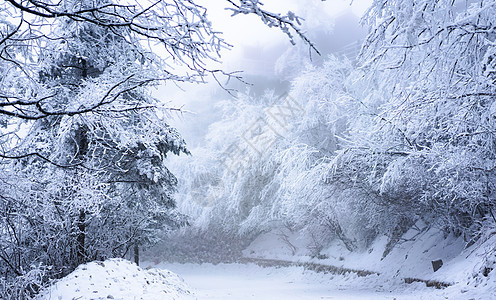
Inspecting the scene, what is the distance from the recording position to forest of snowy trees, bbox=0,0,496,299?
10.8 ft

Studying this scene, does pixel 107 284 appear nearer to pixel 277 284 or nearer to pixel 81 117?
pixel 81 117

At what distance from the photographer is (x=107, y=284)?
218 inches

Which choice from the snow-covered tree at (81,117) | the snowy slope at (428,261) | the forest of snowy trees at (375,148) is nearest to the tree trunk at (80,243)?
the snow-covered tree at (81,117)

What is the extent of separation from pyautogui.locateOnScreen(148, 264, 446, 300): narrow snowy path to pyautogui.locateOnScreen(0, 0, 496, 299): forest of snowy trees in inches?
69.9

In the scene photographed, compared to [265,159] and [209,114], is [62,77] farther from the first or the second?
[209,114]

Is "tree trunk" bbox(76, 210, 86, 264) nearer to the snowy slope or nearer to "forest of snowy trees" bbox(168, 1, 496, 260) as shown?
"forest of snowy trees" bbox(168, 1, 496, 260)

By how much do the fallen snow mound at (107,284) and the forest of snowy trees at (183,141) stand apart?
1.35 ft

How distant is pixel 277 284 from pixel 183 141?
327 inches

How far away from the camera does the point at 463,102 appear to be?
550 centimetres

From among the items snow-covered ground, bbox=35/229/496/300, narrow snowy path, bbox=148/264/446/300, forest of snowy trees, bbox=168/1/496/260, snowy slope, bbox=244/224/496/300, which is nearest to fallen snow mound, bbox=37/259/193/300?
snow-covered ground, bbox=35/229/496/300

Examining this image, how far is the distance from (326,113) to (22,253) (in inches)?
523

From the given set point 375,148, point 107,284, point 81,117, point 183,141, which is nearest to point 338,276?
point 375,148

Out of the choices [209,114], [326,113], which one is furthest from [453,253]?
[209,114]

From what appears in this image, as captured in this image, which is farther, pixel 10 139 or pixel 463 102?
pixel 463 102
